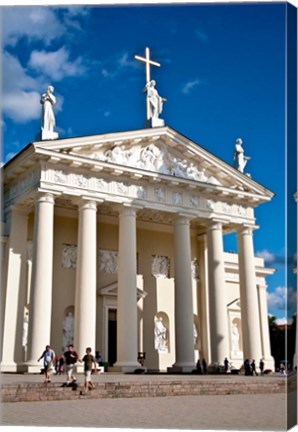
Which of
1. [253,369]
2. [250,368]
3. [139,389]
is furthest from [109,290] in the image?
[139,389]

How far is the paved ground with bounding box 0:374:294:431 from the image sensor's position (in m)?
9.03

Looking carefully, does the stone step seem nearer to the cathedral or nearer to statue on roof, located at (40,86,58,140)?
the cathedral

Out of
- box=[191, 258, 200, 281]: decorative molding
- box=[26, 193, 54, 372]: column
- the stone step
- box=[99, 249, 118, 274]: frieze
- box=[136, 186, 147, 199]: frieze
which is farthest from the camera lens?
box=[191, 258, 200, 281]: decorative molding

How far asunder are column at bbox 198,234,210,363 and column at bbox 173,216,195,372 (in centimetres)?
431

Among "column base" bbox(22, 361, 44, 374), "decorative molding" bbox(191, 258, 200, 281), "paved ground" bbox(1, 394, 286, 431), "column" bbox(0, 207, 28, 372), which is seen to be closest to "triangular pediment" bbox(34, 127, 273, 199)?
"column" bbox(0, 207, 28, 372)

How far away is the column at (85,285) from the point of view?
21.0m

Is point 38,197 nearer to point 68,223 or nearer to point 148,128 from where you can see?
point 68,223

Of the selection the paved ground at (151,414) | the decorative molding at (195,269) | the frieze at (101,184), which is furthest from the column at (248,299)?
the paved ground at (151,414)

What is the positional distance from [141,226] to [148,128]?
5.30m

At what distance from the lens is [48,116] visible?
886 inches

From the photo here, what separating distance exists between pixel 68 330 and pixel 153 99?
1085cm

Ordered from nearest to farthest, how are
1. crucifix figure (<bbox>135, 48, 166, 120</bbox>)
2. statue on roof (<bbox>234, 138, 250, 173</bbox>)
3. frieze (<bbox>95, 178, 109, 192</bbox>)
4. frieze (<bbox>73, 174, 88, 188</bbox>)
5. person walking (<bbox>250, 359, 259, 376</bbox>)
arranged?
frieze (<bbox>73, 174, 88, 188</bbox>) < frieze (<bbox>95, 178, 109, 192</bbox>) < person walking (<bbox>250, 359, 259, 376</bbox>) < crucifix figure (<bbox>135, 48, 166, 120</bbox>) < statue on roof (<bbox>234, 138, 250, 173</bbox>)

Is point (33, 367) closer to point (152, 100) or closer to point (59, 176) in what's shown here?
point (59, 176)

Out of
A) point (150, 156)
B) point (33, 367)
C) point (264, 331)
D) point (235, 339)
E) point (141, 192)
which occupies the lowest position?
point (33, 367)
